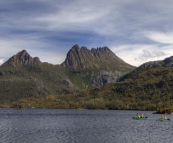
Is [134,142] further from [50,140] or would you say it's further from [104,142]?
[50,140]

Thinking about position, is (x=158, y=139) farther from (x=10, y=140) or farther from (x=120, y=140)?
(x=10, y=140)

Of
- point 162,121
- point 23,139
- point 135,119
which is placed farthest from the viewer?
point 135,119

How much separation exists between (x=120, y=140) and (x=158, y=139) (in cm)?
1080

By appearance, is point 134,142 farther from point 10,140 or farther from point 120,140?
point 10,140

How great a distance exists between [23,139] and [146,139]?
1318 inches

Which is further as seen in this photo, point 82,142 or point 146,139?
point 146,139

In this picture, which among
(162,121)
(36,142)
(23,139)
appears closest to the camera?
(36,142)

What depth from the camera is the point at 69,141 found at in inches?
3009

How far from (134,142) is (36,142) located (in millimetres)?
24721

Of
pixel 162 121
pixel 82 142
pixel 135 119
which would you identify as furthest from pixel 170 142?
pixel 135 119

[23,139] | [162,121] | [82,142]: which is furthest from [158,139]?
[162,121]

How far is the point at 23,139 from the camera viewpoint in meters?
78.9

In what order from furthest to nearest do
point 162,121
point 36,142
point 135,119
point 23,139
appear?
1. point 135,119
2. point 162,121
3. point 23,139
4. point 36,142

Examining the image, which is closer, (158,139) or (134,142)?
(134,142)
